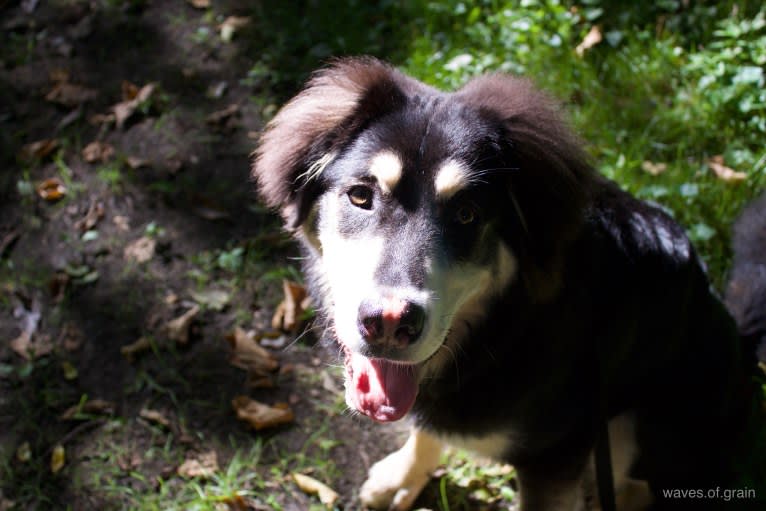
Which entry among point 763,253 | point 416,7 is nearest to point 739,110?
point 763,253

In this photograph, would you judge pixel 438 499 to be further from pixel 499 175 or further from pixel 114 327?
pixel 114 327

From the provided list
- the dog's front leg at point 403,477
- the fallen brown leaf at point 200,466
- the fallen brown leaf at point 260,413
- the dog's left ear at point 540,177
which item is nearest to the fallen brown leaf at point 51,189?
the fallen brown leaf at point 260,413

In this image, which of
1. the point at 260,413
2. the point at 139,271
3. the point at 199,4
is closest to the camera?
the point at 260,413

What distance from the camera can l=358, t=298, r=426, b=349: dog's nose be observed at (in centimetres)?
186

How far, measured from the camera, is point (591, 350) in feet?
7.81

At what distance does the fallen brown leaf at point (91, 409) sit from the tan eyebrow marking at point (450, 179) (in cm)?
196

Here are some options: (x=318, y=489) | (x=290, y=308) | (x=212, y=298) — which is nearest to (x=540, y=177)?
(x=318, y=489)

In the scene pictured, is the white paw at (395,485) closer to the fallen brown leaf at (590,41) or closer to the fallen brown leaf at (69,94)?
the fallen brown leaf at (590,41)

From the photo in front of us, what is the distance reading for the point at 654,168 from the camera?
3793 millimetres

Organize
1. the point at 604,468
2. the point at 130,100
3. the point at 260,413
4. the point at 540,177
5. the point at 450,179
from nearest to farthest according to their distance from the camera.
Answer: the point at 450,179 < the point at 540,177 < the point at 604,468 < the point at 260,413 < the point at 130,100

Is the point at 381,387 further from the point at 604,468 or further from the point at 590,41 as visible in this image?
the point at 590,41

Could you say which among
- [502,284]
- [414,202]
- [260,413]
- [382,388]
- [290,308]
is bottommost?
[260,413]

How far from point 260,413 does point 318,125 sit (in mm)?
1451

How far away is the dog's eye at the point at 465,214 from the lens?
2.08 m
